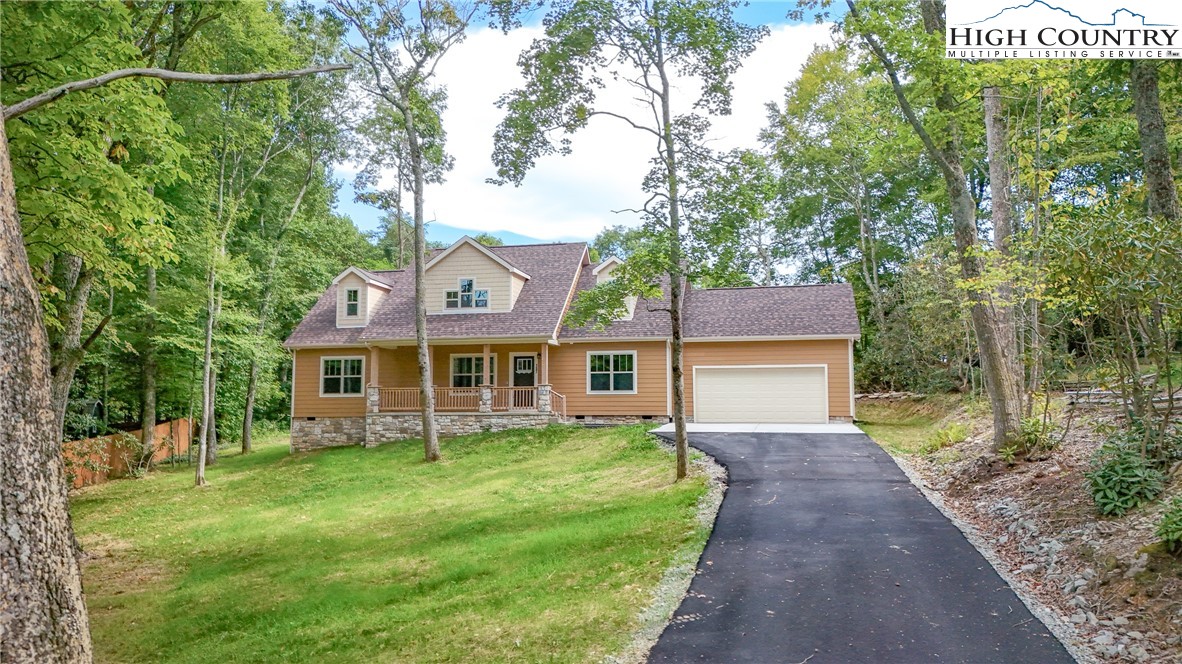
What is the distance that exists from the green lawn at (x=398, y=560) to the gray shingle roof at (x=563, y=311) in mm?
5069

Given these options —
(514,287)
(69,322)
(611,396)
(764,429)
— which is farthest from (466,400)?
(69,322)

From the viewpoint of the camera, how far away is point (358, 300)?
21.9 metres

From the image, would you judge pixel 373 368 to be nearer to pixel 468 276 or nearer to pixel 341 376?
pixel 341 376

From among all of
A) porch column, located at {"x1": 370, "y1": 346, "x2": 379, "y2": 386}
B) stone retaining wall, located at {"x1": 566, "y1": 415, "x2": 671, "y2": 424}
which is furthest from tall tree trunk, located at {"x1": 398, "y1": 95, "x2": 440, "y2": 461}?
stone retaining wall, located at {"x1": 566, "y1": 415, "x2": 671, "y2": 424}

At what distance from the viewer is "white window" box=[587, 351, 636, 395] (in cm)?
1993

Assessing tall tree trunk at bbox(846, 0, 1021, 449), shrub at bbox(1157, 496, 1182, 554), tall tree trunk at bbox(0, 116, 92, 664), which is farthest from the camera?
tall tree trunk at bbox(846, 0, 1021, 449)

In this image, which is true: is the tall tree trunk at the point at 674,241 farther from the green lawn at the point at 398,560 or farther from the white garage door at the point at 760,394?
the white garage door at the point at 760,394

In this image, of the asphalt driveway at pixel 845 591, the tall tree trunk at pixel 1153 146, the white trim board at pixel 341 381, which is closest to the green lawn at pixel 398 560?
the asphalt driveway at pixel 845 591

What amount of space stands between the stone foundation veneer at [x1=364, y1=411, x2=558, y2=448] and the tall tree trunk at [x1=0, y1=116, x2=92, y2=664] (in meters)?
15.5

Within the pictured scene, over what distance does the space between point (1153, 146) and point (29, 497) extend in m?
10.2

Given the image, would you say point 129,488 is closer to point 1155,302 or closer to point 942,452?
point 942,452

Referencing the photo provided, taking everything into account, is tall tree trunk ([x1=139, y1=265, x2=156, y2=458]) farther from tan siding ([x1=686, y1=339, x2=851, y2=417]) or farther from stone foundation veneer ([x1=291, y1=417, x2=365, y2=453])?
tan siding ([x1=686, y1=339, x2=851, y2=417])

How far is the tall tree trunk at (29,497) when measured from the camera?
3.24 metres

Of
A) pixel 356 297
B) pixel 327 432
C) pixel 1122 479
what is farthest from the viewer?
pixel 356 297
